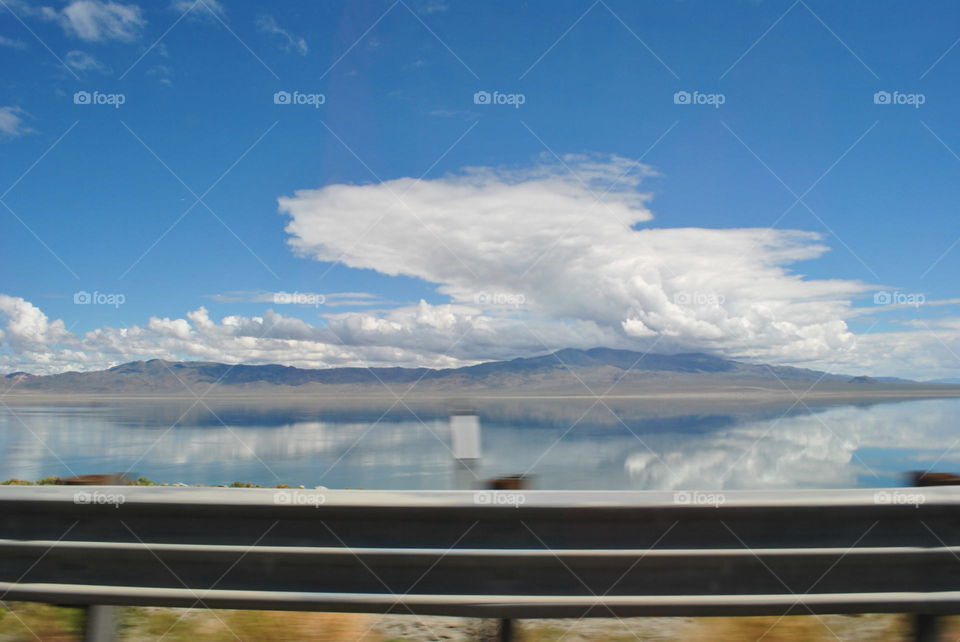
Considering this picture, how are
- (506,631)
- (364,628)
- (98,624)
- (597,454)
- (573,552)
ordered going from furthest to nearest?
(597,454) → (364,628) → (98,624) → (506,631) → (573,552)

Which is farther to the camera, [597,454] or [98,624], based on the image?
[597,454]

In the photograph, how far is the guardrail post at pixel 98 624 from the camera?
344 centimetres

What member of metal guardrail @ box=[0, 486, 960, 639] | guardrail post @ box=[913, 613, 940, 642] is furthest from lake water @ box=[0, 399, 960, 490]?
guardrail post @ box=[913, 613, 940, 642]

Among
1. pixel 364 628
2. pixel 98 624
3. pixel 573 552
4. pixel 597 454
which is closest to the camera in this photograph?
pixel 573 552

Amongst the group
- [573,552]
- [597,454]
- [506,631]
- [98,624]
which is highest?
[597,454]

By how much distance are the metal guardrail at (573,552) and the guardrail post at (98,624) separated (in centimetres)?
58

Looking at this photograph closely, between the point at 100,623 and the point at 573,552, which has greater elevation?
the point at 573,552

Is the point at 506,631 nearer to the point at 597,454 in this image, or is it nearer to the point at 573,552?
the point at 573,552

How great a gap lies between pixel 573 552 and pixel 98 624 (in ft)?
8.54

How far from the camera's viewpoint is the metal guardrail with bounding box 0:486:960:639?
3.20 meters

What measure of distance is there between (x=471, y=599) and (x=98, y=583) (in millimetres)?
1984

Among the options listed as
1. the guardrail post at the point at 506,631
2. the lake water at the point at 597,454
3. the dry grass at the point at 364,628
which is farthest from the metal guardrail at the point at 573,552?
the lake water at the point at 597,454

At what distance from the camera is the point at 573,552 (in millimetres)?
3209

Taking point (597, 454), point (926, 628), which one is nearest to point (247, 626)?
point (926, 628)
